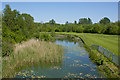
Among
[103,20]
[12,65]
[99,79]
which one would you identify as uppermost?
[103,20]

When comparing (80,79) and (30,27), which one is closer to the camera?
(80,79)

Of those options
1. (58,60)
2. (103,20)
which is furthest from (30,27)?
(103,20)

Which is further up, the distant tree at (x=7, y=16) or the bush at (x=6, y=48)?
the distant tree at (x=7, y=16)

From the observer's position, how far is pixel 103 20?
9775cm

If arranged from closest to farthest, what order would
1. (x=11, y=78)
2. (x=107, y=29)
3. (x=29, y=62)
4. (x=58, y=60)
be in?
1. (x=11, y=78)
2. (x=29, y=62)
3. (x=58, y=60)
4. (x=107, y=29)

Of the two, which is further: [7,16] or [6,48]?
[7,16]

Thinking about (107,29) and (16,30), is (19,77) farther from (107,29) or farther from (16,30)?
(107,29)

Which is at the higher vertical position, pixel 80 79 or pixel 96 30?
pixel 96 30

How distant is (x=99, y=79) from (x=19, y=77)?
15.9 ft

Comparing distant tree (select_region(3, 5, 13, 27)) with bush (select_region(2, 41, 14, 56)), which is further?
distant tree (select_region(3, 5, 13, 27))

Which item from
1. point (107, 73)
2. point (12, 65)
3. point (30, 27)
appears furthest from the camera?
point (30, 27)

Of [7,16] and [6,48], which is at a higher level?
[7,16]

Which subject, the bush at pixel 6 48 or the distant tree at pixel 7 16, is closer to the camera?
the bush at pixel 6 48

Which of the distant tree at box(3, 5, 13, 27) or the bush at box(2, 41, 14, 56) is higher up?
the distant tree at box(3, 5, 13, 27)
